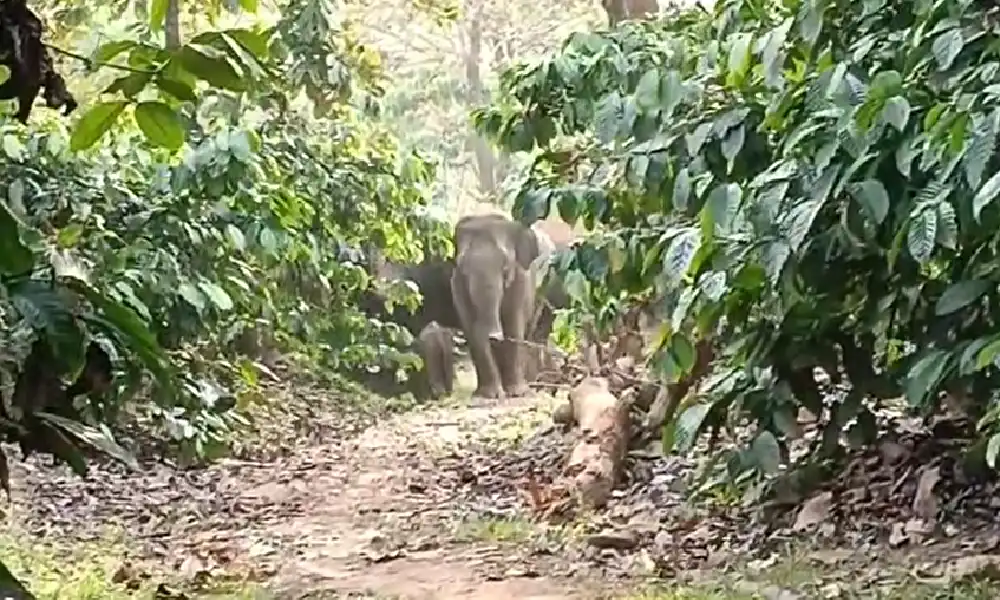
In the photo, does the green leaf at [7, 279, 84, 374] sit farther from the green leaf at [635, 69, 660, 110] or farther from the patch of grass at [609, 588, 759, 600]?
the green leaf at [635, 69, 660, 110]

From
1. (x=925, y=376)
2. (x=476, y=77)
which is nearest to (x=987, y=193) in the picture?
(x=925, y=376)

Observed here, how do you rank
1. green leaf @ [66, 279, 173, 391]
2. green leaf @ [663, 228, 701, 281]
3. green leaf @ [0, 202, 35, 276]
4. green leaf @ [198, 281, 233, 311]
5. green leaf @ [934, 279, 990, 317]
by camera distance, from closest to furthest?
green leaf @ [0, 202, 35, 276]
green leaf @ [66, 279, 173, 391]
green leaf @ [934, 279, 990, 317]
green leaf @ [663, 228, 701, 281]
green leaf @ [198, 281, 233, 311]

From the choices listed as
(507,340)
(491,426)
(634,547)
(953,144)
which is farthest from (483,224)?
(953,144)

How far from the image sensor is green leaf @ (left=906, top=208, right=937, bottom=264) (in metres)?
2.43

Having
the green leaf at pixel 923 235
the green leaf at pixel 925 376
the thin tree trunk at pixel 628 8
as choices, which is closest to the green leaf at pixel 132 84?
the green leaf at pixel 923 235

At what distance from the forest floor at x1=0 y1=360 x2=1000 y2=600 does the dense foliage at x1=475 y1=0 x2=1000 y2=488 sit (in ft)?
1.02

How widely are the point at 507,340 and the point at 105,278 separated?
5693mm

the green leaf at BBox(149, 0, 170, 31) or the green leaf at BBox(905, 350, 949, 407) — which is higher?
the green leaf at BBox(149, 0, 170, 31)

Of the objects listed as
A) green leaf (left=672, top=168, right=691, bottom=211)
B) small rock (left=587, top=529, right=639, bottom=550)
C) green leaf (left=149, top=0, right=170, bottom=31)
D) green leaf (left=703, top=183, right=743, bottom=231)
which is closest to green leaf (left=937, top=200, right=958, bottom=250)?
green leaf (left=703, top=183, right=743, bottom=231)

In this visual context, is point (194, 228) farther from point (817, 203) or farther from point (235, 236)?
point (817, 203)

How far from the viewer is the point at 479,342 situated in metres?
9.95

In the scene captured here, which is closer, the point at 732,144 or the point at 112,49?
the point at 112,49

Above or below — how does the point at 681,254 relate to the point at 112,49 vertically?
below

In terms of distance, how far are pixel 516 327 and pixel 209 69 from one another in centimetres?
898
